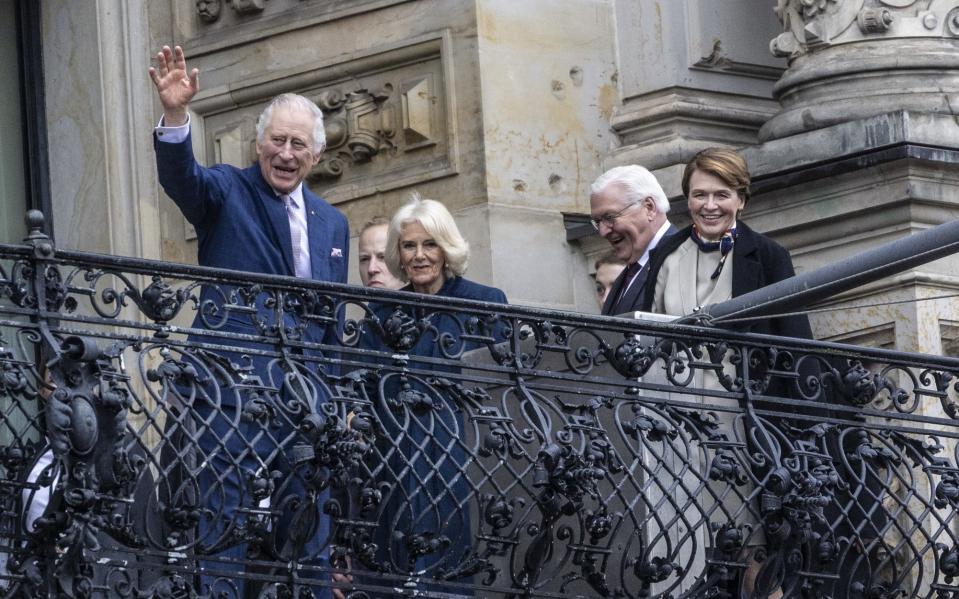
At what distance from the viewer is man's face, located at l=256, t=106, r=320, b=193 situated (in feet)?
34.7

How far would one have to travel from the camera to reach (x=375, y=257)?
11836mm

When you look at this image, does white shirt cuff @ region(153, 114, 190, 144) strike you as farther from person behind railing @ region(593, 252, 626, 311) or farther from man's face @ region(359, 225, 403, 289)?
person behind railing @ region(593, 252, 626, 311)

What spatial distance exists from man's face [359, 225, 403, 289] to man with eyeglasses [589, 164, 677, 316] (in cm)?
89

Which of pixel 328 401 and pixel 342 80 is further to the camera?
pixel 342 80

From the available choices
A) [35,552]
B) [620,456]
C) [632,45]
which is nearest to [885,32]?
[632,45]

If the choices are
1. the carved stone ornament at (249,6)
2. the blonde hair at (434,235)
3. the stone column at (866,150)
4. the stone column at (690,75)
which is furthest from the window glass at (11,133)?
the blonde hair at (434,235)

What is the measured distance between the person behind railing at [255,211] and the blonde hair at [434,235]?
21 cm

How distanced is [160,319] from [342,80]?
14.0 ft

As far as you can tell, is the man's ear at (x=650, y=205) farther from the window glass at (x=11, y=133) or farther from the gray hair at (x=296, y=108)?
the window glass at (x=11, y=133)

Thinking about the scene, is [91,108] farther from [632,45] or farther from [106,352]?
[106,352]

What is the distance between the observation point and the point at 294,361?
32.8 feet

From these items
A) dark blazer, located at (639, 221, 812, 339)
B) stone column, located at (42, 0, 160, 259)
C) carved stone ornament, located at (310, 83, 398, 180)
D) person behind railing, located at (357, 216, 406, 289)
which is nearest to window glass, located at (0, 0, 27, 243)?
stone column, located at (42, 0, 160, 259)

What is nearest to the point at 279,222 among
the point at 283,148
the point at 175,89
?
the point at 283,148

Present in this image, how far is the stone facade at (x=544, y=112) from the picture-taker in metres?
12.7
